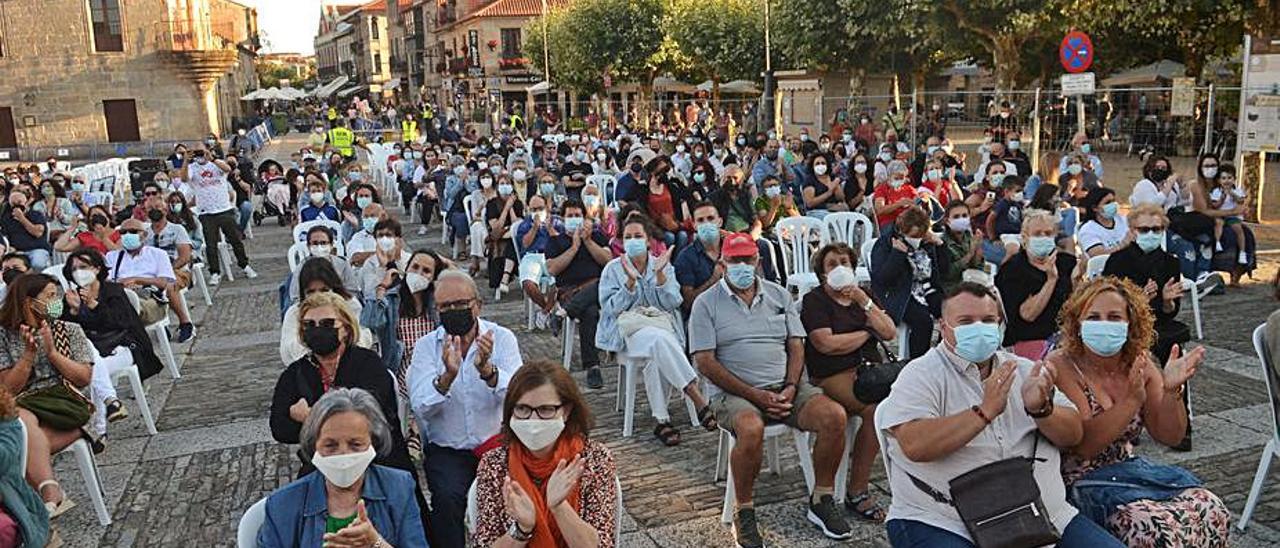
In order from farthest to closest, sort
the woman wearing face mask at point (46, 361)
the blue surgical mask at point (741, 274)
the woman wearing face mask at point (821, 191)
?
1. the woman wearing face mask at point (821, 191)
2. the blue surgical mask at point (741, 274)
3. the woman wearing face mask at point (46, 361)

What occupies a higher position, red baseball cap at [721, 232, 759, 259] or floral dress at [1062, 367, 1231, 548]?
red baseball cap at [721, 232, 759, 259]

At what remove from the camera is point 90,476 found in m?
5.23

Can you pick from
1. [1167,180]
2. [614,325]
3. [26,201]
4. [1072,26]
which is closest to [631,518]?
[614,325]

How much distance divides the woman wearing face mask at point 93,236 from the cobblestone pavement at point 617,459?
1.68 meters

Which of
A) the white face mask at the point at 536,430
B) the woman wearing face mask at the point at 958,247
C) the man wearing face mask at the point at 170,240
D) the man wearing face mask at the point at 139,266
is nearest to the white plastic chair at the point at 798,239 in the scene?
the woman wearing face mask at the point at 958,247

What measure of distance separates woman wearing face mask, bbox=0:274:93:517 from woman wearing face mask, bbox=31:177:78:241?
763cm

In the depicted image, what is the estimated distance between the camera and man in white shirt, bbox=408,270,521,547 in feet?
14.3

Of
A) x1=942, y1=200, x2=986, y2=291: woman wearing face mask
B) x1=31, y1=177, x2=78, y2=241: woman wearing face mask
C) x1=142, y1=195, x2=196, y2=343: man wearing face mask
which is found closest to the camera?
x1=942, y1=200, x2=986, y2=291: woman wearing face mask

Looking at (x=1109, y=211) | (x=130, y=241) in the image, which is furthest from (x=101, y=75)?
(x=1109, y=211)

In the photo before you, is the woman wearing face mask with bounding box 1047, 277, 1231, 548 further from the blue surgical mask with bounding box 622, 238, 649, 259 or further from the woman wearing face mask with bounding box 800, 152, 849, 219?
the woman wearing face mask with bounding box 800, 152, 849, 219

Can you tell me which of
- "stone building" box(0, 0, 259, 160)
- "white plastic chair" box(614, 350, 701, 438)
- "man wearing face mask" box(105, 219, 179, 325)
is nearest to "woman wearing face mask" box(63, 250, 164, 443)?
"man wearing face mask" box(105, 219, 179, 325)

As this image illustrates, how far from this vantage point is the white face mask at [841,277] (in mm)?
5164

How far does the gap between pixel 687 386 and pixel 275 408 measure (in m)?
2.41

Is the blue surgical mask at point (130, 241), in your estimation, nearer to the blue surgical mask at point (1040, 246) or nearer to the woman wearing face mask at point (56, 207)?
the woman wearing face mask at point (56, 207)
